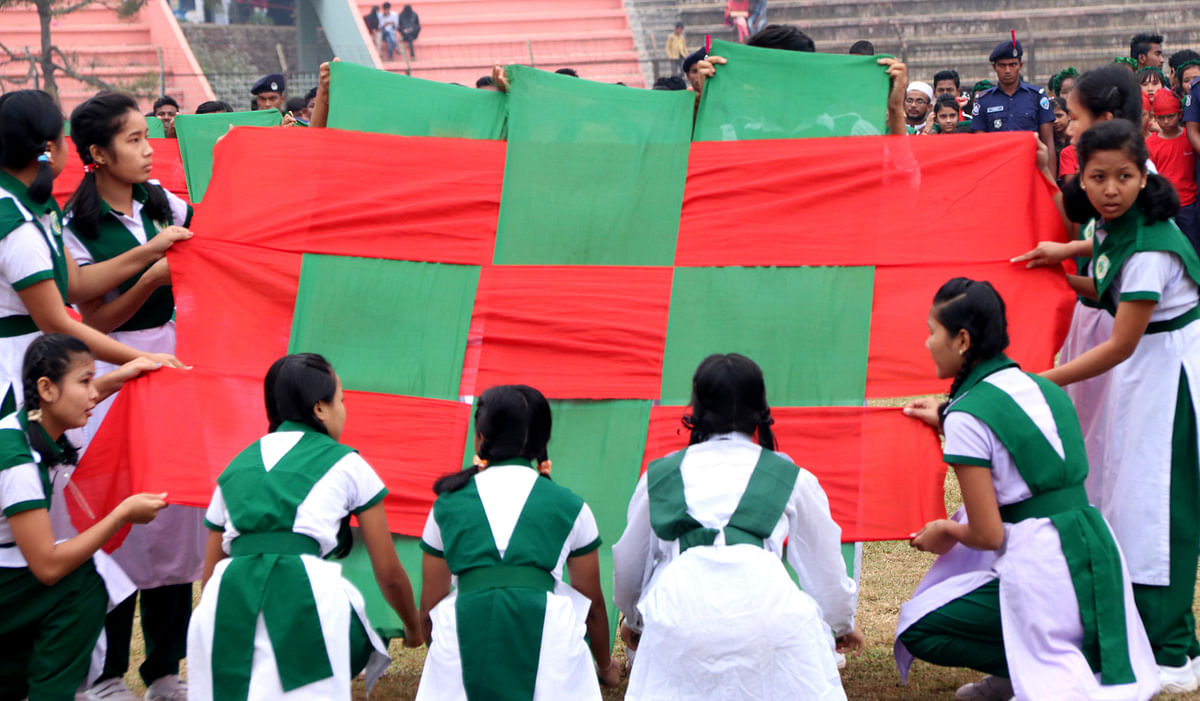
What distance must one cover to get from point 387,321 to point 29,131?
1121 mm

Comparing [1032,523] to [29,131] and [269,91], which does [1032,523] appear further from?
[269,91]

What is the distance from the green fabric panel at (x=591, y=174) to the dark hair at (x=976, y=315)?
0.89 m

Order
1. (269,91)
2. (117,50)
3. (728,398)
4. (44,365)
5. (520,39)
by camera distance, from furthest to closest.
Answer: (520,39), (117,50), (269,91), (44,365), (728,398)

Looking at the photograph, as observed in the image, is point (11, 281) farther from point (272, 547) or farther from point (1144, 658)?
point (1144, 658)

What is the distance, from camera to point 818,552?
2820 millimetres

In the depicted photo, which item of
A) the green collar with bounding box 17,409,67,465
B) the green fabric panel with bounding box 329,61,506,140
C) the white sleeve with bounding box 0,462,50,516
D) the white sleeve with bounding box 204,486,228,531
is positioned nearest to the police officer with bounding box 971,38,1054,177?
the green fabric panel with bounding box 329,61,506,140

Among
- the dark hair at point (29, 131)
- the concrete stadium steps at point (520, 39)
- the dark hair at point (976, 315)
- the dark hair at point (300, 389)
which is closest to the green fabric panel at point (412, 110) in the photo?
the dark hair at point (29, 131)

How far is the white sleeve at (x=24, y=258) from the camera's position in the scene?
316 cm

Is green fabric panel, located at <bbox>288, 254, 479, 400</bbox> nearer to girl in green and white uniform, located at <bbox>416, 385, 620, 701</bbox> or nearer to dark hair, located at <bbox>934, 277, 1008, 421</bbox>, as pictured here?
→ girl in green and white uniform, located at <bbox>416, 385, 620, 701</bbox>

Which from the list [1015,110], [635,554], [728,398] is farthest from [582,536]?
[1015,110]

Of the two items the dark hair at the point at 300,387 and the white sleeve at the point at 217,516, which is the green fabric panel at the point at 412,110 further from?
the white sleeve at the point at 217,516

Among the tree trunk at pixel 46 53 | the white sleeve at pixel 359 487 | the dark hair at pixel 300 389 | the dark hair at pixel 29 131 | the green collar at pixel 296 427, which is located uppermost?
the tree trunk at pixel 46 53

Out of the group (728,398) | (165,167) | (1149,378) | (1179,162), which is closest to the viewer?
(728,398)

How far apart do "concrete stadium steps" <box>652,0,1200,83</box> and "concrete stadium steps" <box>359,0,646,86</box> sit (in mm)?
1495
